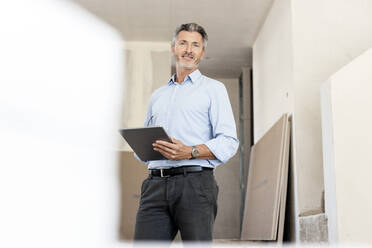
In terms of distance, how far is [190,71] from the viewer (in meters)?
2.07

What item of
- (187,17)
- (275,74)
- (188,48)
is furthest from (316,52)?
(188,48)

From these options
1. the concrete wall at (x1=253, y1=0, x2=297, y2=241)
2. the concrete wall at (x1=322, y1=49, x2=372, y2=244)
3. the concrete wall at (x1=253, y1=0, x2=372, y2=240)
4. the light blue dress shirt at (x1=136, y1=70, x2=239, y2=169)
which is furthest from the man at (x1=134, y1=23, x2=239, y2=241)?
the concrete wall at (x1=253, y1=0, x2=297, y2=241)

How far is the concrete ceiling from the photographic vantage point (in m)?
5.12

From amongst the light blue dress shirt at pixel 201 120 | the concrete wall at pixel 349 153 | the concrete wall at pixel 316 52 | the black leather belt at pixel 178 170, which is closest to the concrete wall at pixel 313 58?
the concrete wall at pixel 316 52

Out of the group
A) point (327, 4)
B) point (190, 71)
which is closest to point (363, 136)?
point (190, 71)

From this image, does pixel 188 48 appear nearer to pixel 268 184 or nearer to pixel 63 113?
pixel 268 184

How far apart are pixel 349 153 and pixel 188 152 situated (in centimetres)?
126

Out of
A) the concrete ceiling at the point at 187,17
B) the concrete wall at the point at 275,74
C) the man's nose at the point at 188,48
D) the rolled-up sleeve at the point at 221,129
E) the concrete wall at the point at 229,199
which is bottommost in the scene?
the concrete wall at the point at 229,199

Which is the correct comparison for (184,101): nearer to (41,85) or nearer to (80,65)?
(41,85)

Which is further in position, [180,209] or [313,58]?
[313,58]

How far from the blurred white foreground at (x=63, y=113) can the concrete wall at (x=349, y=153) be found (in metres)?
1.85

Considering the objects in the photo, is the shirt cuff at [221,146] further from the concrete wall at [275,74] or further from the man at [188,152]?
the concrete wall at [275,74]

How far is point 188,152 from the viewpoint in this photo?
186 centimetres

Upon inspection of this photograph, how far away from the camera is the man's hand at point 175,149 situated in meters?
1.85
